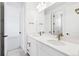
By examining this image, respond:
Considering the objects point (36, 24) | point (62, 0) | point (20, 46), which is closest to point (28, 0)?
point (36, 24)

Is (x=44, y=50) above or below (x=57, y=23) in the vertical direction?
below

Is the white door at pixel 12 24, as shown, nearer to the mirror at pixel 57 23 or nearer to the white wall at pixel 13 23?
the white wall at pixel 13 23

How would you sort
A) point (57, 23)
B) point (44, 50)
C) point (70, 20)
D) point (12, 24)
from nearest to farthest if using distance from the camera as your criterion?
point (44, 50) < point (70, 20) < point (57, 23) < point (12, 24)

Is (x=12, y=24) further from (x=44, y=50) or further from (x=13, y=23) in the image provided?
(x=44, y=50)

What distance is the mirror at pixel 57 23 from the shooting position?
2.69 meters

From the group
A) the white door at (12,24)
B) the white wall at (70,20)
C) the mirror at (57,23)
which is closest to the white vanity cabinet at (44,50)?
the white wall at (70,20)

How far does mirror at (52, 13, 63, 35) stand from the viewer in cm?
269

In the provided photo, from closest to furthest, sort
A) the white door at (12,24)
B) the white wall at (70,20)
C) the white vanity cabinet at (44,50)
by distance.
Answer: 1. the white vanity cabinet at (44,50)
2. the white wall at (70,20)
3. the white door at (12,24)

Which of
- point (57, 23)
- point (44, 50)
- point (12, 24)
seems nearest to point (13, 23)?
point (12, 24)

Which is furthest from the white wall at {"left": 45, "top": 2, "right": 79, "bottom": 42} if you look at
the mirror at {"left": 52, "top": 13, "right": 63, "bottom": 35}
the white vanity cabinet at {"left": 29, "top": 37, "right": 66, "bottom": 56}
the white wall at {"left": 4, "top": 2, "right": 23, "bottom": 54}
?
the white wall at {"left": 4, "top": 2, "right": 23, "bottom": 54}

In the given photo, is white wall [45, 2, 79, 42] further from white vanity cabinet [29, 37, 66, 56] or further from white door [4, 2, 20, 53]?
white door [4, 2, 20, 53]

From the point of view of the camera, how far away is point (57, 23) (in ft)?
9.45

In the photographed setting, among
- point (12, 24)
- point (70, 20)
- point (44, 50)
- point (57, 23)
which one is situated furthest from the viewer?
point (12, 24)

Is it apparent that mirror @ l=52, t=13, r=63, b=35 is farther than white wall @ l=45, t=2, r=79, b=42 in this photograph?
Yes
